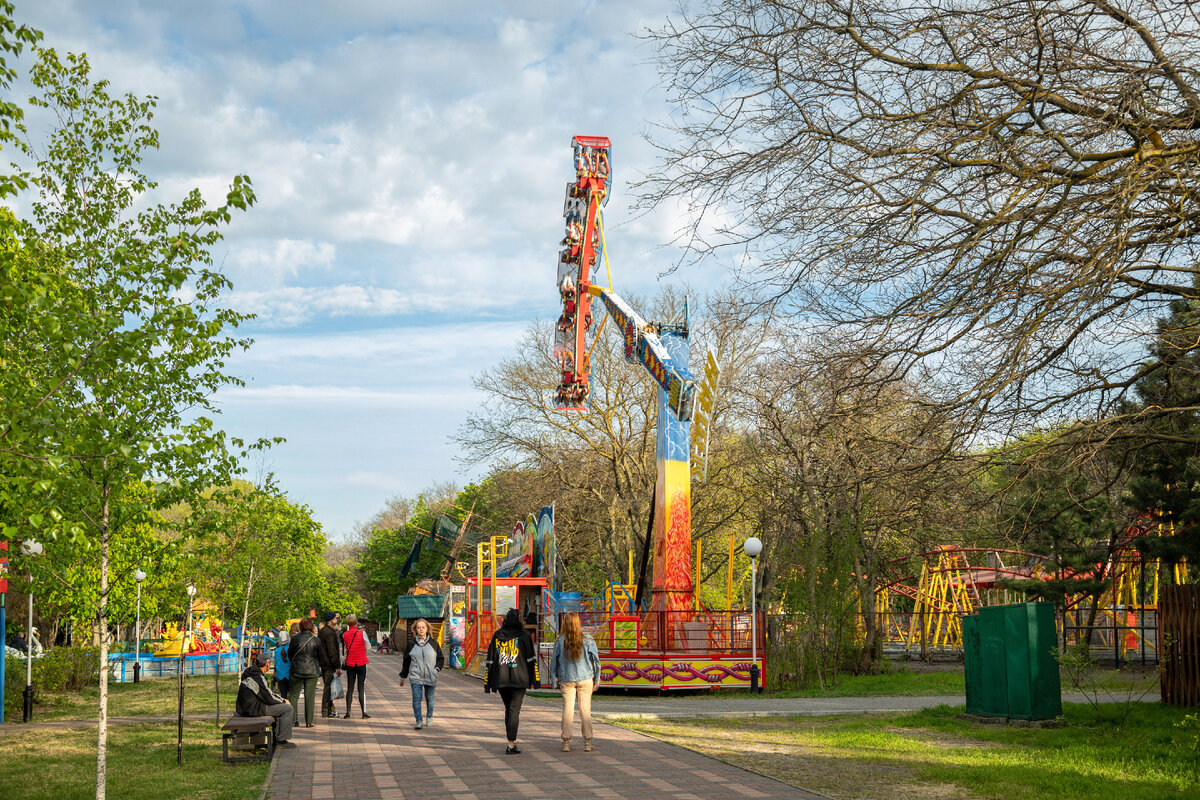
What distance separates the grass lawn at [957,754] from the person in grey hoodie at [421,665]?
2.98m

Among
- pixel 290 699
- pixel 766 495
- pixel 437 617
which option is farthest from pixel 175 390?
pixel 437 617

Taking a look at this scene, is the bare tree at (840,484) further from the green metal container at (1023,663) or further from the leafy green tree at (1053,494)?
the green metal container at (1023,663)

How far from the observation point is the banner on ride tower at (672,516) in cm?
2327

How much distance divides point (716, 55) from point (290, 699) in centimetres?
1137

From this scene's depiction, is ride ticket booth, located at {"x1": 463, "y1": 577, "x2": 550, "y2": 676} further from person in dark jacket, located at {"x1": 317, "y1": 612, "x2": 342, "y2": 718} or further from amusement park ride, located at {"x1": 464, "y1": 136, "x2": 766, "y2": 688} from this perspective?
person in dark jacket, located at {"x1": 317, "y1": 612, "x2": 342, "y2": 718}

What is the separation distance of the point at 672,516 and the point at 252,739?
1258 centimetres

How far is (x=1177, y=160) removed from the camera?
7637mm

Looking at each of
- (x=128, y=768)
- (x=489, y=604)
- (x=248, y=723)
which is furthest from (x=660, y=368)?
(x=128, y=768)

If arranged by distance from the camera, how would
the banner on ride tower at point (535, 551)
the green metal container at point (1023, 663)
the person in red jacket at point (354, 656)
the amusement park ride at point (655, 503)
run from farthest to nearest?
the banner on ride tower at point (535, 551) < the amusement park ride at point (655, 503) < the person in red jacket at point (354, 656) < the green metal container at point (1023, 663)

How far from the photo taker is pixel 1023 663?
13.6m

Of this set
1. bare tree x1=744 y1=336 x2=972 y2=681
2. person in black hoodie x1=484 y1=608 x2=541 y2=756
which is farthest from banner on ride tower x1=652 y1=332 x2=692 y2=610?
person in black hoodie x1=484 y1=608 x2=541 y2=756

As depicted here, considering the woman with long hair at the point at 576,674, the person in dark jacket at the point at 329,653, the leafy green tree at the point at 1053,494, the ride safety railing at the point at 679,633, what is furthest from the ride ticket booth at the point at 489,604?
the woman with long hair at the point at 576,674

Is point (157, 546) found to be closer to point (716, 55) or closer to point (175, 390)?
point (175, 390)

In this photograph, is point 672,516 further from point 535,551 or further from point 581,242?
point 535,551
